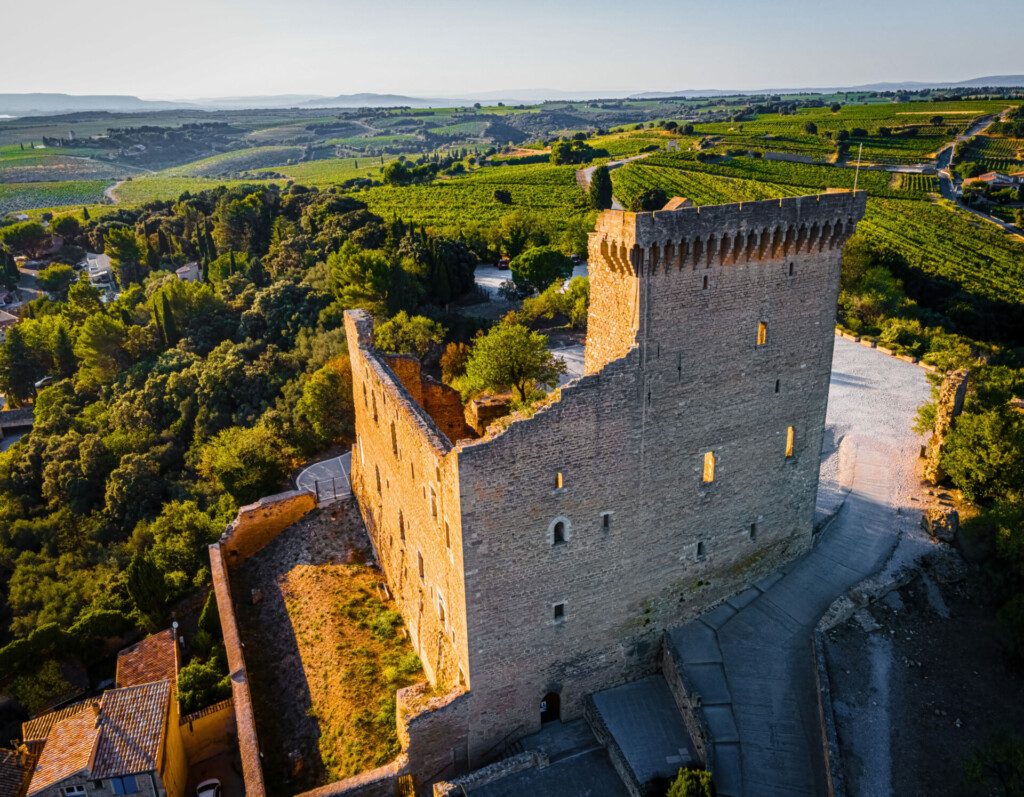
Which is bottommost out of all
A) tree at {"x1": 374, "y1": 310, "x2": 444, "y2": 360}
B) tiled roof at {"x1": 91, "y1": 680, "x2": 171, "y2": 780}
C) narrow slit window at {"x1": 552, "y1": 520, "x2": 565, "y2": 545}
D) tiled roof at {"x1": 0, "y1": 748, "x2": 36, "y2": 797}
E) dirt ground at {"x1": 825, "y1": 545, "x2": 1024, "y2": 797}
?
tiled roof at {"x1": 0, "y1": 748, "x2": 36, "y2": 797}

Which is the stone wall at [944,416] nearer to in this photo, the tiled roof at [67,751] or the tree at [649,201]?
the tiled roof at [67,751]

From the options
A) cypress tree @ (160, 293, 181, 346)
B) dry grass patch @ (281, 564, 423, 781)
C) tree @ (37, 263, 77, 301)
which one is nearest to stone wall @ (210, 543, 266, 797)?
dry grass patch @ (281, 564, 423, 781)

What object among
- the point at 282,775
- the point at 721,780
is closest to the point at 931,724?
the point at 721,780

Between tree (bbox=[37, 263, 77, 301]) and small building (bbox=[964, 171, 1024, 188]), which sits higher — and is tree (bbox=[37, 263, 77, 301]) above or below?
below

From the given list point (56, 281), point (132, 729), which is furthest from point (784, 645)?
point (56, 281)

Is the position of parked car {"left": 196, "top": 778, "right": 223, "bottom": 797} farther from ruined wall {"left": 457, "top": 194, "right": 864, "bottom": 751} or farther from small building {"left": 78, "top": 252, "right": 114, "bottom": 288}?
small building {"left": 78, "top": 252, "right": 114, "bottom": 288}
